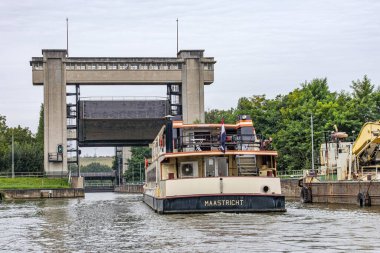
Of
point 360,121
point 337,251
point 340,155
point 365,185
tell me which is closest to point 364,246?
point 337,251

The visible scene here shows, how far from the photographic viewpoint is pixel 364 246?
23.2 meters

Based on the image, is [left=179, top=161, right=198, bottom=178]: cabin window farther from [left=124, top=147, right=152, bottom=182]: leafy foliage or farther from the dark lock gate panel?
[left=124, top=147, right=152, bottom=182]: leafy foliage

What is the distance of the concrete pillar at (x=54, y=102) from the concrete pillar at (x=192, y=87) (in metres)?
13.6

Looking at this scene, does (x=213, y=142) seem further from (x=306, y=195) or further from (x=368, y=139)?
(x=368, y=139)

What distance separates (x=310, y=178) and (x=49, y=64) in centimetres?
4278

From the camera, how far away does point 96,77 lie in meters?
92.2

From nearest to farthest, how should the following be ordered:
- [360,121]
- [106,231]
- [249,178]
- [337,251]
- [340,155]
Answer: [337,251] < [106,231] < [249,178] < [340,155] < [360,121]

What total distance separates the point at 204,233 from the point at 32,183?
65637 mm

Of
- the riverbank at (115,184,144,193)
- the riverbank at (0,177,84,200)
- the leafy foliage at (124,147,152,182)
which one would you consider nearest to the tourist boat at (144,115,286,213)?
the riverbank at (0,177,84,200)

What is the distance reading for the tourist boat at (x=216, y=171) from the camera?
37.8m

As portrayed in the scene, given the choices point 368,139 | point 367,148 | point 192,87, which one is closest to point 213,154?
point 368,139

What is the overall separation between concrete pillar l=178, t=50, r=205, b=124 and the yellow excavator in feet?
131

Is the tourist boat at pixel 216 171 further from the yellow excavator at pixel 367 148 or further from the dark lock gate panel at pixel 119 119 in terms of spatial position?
the dark lock gate panel at pixel 119 119

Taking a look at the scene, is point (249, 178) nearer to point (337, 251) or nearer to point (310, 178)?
point (337, 251)
